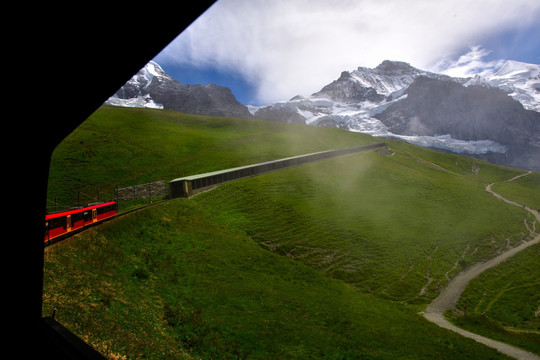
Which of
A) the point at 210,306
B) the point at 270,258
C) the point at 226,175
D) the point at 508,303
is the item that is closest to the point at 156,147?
the point at 226,175

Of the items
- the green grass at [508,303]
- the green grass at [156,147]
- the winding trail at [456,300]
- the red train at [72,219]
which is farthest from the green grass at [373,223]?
the green grass at [156,147]

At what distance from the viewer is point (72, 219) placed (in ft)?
98.9

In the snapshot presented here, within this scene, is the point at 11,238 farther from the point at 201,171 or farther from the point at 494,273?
the point at 201,171

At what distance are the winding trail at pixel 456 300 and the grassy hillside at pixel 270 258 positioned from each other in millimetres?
1321

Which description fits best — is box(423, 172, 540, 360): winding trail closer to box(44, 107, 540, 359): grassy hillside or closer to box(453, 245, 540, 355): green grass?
box(453, 245, 540, 355): green grass

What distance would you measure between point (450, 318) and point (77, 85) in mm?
38405

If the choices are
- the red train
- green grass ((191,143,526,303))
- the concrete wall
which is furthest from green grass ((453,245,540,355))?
the concrete wall

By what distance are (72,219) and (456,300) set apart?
144 feet

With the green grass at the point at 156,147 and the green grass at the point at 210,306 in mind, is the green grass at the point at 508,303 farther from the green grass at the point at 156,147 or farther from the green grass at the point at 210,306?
the green grass at the point at 156,147

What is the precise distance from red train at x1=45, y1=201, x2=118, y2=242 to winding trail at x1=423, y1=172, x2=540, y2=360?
1468 inches

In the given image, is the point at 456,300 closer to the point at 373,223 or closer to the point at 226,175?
the point at 373,223

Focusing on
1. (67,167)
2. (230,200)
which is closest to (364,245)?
(230,200)

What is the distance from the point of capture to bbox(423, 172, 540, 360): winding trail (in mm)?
25094

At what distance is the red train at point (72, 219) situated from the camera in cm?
2695
